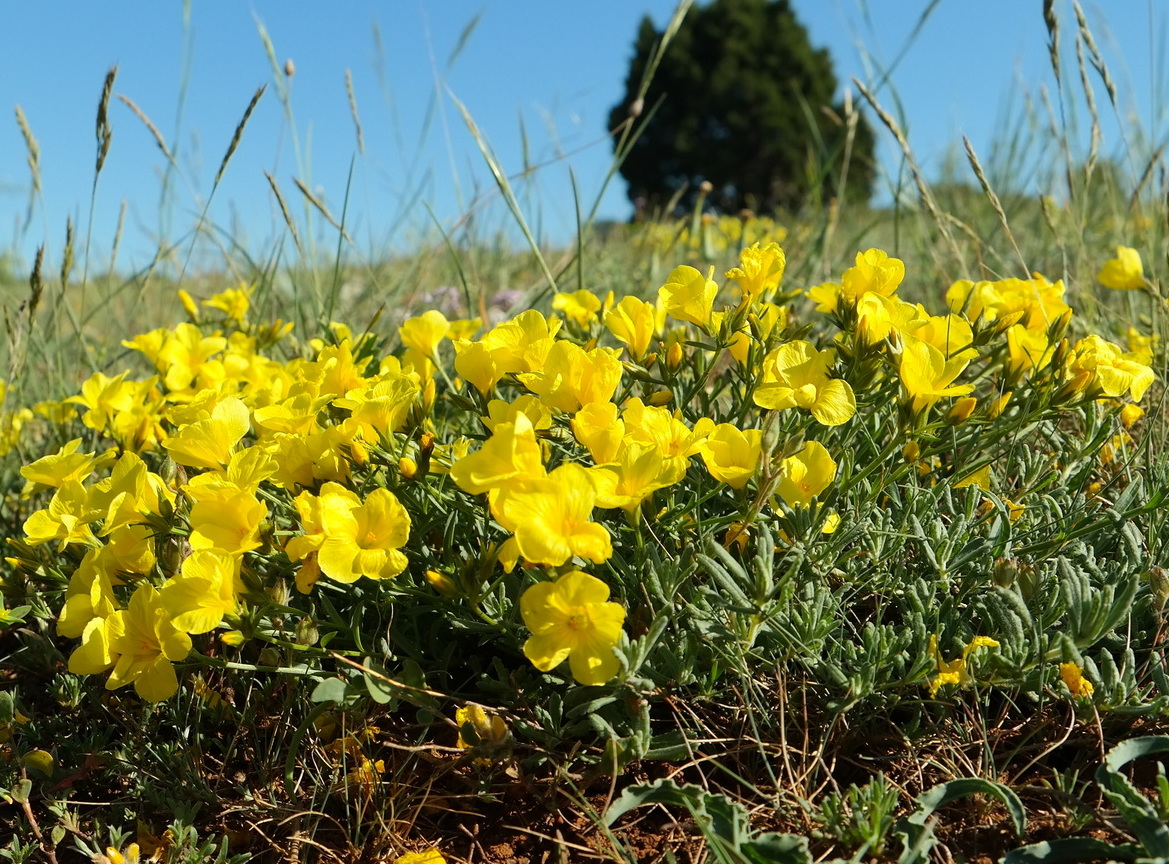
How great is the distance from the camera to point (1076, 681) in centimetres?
132

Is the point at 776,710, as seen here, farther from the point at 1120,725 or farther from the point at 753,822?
the point at 1120,725

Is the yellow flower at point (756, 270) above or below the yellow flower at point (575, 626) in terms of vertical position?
above

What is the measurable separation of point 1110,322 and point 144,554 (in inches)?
115

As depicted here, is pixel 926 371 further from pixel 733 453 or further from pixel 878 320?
pixel 733 453

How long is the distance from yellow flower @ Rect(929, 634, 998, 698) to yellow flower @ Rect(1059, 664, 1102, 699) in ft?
0.33

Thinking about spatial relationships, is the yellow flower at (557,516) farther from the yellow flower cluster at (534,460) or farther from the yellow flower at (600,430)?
the yellow flower at (600,430)

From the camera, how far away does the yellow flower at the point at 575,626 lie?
1.18 meters

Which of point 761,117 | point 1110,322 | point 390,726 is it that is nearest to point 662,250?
point 1110,322

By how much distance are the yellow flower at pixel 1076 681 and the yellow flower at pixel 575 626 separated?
0.68m

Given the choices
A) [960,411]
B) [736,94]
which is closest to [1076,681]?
[960,411]

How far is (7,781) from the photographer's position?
5.04 feet

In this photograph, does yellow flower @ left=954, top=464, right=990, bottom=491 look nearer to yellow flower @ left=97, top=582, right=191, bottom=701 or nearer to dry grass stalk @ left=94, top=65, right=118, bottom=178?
yellow flower @ left=97, top=582, right=191, bottom=701

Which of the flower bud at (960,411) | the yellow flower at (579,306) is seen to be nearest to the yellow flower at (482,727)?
the flower bud at (960,411)

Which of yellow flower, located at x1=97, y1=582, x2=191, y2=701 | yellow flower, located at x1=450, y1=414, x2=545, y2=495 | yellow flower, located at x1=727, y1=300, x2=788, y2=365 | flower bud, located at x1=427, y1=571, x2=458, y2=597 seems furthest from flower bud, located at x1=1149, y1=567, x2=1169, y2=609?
yellow flower, located at x1=97, y1=582, x2=191, y2=701
